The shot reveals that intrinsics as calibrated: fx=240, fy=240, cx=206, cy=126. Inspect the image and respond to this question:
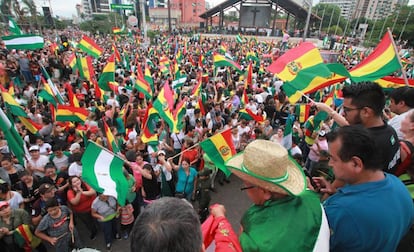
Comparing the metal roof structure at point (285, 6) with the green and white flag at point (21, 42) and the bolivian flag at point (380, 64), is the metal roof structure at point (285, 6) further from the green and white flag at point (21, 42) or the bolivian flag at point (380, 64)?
the bolivian flag at point (380, 64)

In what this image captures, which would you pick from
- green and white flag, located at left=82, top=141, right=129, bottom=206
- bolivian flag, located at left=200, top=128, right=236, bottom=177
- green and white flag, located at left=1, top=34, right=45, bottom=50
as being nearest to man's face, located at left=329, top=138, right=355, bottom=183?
bolivian flag, located at left=200, top=128, right=236, bottom=177

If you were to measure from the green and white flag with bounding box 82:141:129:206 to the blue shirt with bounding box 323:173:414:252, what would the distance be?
8.56 feet

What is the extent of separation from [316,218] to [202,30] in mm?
59663

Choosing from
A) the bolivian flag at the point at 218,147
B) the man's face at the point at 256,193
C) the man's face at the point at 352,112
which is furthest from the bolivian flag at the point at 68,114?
the man's face at the point at 352,112

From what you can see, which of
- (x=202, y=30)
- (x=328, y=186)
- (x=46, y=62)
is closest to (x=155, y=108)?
(x=328, y=186)

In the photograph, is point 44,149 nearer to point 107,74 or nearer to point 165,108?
point 165,108

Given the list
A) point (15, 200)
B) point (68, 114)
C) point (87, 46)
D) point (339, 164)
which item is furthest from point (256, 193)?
point (87, 46)

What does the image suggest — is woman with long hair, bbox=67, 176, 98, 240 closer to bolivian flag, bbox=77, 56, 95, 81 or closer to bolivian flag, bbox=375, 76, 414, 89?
bolivian flag, bbox=77, 56, 95, 81

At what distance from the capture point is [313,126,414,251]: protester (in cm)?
151

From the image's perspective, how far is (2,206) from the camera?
320 centimetres

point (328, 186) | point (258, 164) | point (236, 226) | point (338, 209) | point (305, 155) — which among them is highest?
point (258, 164)

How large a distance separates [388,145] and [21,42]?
970cm

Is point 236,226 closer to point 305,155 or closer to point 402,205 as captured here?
point 305,155

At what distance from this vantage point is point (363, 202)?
1.54 m
